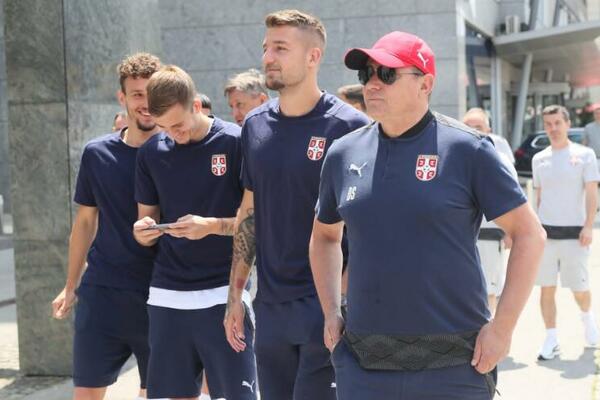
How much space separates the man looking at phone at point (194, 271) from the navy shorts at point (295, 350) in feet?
1.32

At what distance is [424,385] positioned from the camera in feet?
10.2

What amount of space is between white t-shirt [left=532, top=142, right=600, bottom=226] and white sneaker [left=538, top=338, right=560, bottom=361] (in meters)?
1.01

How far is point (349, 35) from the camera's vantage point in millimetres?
19000

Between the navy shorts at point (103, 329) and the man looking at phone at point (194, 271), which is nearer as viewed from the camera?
the man looking at phone at point (194, 271)

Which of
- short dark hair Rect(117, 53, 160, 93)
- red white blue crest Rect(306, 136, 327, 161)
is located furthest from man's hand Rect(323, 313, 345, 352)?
short dark hair Rect(117, 53, 160, 93)

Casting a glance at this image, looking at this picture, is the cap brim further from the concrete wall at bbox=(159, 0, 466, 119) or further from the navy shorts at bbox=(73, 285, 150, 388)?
the concrete wall at bbox=(159, 0, 466, 119)

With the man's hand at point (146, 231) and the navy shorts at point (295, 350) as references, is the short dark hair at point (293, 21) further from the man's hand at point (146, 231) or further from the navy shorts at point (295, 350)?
the navy shorts at point (295, 350)

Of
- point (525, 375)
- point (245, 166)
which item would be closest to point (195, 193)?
point (245, 166)

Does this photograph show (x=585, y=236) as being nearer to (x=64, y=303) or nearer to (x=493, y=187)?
(x=64, y=303)

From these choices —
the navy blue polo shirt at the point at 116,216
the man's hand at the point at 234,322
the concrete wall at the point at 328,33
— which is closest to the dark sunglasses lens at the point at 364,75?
the man's hand at the point at 234,322

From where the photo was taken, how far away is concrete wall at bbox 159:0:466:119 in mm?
18484

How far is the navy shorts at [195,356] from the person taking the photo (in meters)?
4.37

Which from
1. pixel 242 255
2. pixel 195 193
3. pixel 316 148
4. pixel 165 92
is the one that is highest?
pixel 165 92

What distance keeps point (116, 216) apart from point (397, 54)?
84.1 inches
